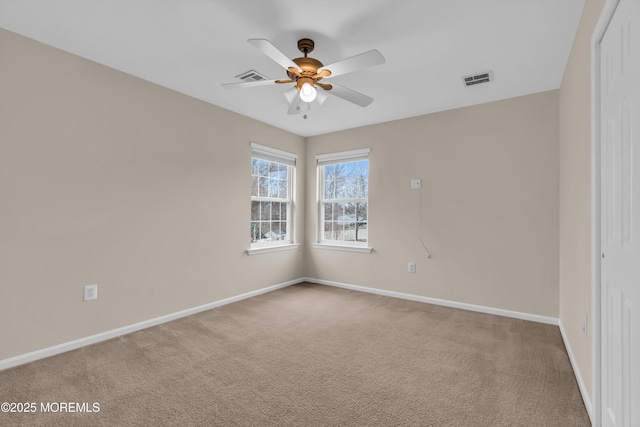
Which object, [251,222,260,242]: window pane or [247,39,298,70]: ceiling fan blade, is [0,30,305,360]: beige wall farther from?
[247,39,298,70]: ceiling fan blade

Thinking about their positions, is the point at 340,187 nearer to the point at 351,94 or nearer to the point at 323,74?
the point at 351,94

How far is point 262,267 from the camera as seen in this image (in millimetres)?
4406

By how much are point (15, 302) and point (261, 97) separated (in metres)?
2.80

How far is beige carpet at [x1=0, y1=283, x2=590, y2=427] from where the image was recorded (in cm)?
177

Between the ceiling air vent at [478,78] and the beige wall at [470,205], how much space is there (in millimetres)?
670

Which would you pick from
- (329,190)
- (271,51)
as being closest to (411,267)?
(329,190)

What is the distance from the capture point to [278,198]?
15.8 feet

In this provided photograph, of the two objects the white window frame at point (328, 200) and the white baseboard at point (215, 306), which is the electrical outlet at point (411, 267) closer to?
the white baseboard at point (215, 306)

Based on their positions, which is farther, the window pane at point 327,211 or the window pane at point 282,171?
the window pane at point 327,211

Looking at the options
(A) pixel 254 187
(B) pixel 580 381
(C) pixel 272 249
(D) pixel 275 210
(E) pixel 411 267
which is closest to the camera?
(B) pixel 580 381

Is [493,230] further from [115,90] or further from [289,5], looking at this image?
[115,90]

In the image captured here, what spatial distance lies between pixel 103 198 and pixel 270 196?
225 centimetres

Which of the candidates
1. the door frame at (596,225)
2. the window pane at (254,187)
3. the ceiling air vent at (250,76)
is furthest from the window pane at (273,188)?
the door frame at (596,225)

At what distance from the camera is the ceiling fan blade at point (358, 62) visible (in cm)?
188
